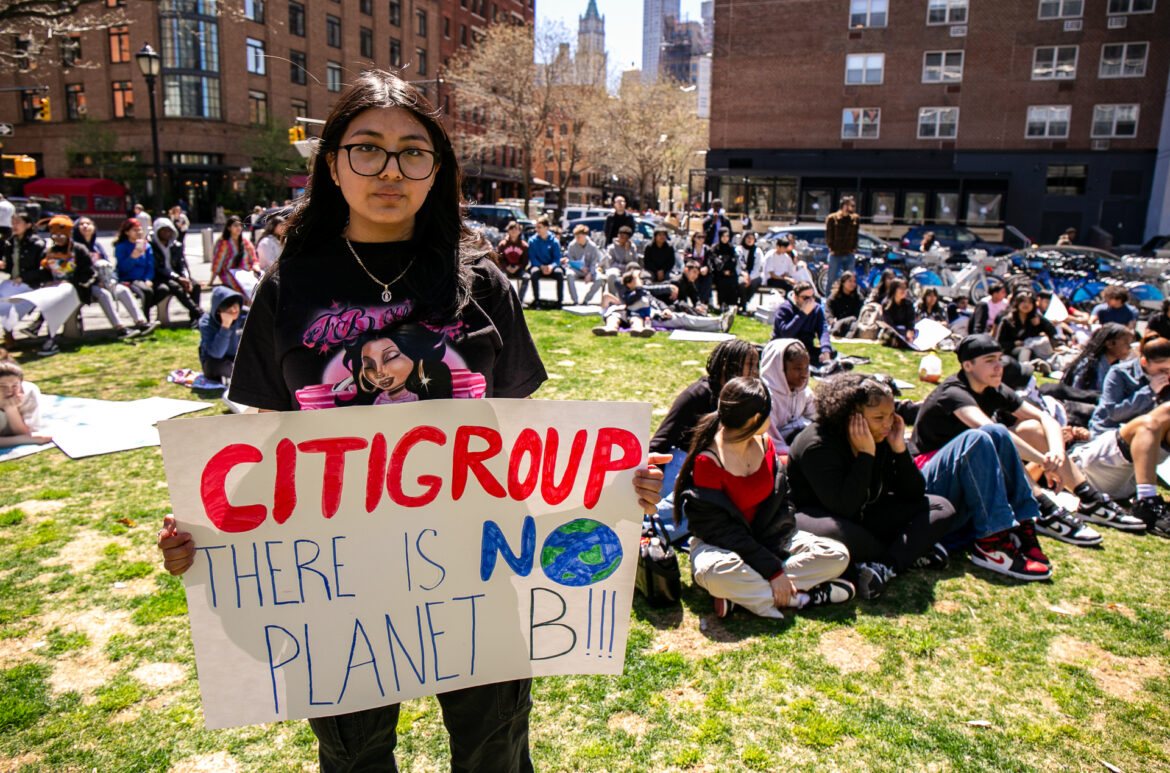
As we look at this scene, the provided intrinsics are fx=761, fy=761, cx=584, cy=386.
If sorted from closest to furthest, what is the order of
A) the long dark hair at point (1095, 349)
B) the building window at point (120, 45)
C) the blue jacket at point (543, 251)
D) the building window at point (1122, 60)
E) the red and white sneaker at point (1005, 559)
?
the red and white sneaker at point (1005, 559), the long dark hair at point (1095, 349), the blue jacket at point (543, 251), the building window at point (1122, 60), the building window at point (120, 45)

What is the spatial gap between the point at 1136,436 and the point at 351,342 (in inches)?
225

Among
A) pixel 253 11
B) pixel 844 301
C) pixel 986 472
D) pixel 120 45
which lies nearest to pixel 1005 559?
pixel 986 472

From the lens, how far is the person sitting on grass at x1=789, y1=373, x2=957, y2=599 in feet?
13.3

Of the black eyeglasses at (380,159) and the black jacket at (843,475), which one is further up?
the black eyeglasses at (380,159)

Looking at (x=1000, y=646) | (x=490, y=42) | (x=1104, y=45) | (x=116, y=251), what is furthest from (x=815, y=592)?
(x=1104, y=45)

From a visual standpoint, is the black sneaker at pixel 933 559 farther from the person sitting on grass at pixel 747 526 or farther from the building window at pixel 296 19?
the building window at pixel 296 19

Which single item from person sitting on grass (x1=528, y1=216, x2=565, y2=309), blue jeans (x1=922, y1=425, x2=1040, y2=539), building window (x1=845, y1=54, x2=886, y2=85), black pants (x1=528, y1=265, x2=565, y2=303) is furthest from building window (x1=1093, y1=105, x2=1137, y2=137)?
blue jeans (x1=922, y1=425, x2=1040, y2=539)

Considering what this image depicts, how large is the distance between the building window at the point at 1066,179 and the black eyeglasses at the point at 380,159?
151 feet

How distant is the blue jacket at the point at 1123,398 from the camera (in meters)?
5.69

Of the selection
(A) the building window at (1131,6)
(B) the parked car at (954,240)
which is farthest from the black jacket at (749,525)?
(A) the building window at (1131,6)

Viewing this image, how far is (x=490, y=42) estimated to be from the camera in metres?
40.6

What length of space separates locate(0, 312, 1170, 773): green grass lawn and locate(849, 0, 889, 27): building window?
1695 inches

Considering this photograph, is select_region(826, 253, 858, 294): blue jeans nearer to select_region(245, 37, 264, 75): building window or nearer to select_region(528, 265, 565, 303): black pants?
select_region(528, 265, 565, 303): black pants

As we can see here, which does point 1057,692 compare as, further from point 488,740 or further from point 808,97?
point 808,97
